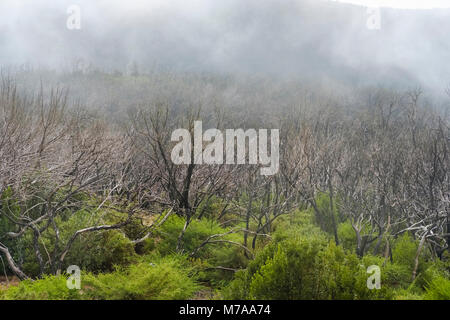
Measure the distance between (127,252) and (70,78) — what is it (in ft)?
264

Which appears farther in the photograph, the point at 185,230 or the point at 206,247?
the point at 206,247

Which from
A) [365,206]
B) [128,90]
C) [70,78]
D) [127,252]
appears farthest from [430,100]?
[70,78]

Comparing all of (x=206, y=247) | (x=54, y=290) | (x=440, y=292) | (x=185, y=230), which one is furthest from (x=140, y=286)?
(x=440, y=292)

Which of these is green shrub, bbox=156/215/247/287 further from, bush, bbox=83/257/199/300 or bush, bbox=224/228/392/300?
bush, bbox=224/228/392/300

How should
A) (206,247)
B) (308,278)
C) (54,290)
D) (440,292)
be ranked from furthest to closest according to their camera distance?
(206,247) → (54,290) → (308,278) → (440,292)

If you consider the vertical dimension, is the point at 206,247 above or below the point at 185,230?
below

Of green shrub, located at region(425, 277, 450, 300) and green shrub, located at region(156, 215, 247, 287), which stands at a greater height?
green shrub, located at region(425, 277, 450, 300)

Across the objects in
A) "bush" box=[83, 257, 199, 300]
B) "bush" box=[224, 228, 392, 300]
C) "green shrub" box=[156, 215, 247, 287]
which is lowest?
"green shrub" box=[156, 215, 247, 287]

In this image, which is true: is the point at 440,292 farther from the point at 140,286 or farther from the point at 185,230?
the point at 185,230

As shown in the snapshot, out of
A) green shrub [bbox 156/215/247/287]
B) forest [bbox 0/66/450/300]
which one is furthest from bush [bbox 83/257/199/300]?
green shrub [bbox 156/215/247/287]

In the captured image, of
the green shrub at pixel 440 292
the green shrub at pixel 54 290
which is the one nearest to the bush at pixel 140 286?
the green shrub at pixel 54 290

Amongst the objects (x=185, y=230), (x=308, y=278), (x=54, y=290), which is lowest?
(x=185, y=230)

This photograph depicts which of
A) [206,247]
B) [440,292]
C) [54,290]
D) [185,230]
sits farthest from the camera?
[206,247]
